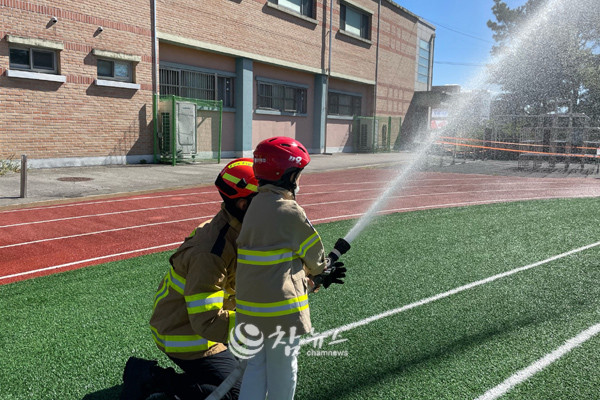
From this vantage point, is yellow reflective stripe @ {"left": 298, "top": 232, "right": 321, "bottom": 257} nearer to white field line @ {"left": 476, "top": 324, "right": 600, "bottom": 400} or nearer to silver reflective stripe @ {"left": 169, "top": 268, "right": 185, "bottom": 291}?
silver reflective stripe @ {"left": 169, "top": 268, "right": 185, "bottom": 291}

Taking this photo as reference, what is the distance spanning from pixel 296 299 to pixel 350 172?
17.3 metres

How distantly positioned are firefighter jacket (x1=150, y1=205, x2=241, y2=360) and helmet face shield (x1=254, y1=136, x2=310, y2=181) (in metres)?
0.38

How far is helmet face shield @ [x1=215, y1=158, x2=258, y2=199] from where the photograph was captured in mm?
2709

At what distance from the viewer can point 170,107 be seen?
1789 centimetres

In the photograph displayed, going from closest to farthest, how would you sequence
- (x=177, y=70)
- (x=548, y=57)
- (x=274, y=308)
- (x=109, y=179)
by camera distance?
(x=274, y=308) < (x=109, y=179) < (x=177, y=70) < (x=548, y=57)

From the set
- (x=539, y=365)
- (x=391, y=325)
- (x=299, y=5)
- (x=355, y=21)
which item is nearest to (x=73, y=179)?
(x=391, y=325)

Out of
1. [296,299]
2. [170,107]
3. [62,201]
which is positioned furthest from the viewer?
[170,107]

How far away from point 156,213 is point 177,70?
11.1 m

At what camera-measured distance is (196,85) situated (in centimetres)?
2002

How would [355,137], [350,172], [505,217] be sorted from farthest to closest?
[355,137] < [350,172] < [505,217]

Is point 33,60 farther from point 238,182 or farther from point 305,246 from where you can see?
point 305,246

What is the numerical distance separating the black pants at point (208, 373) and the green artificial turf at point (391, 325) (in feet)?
2.12

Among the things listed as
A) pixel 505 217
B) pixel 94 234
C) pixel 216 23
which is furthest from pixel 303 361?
pixel 216 23

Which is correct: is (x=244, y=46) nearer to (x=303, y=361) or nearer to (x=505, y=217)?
(x=505, y=217)
